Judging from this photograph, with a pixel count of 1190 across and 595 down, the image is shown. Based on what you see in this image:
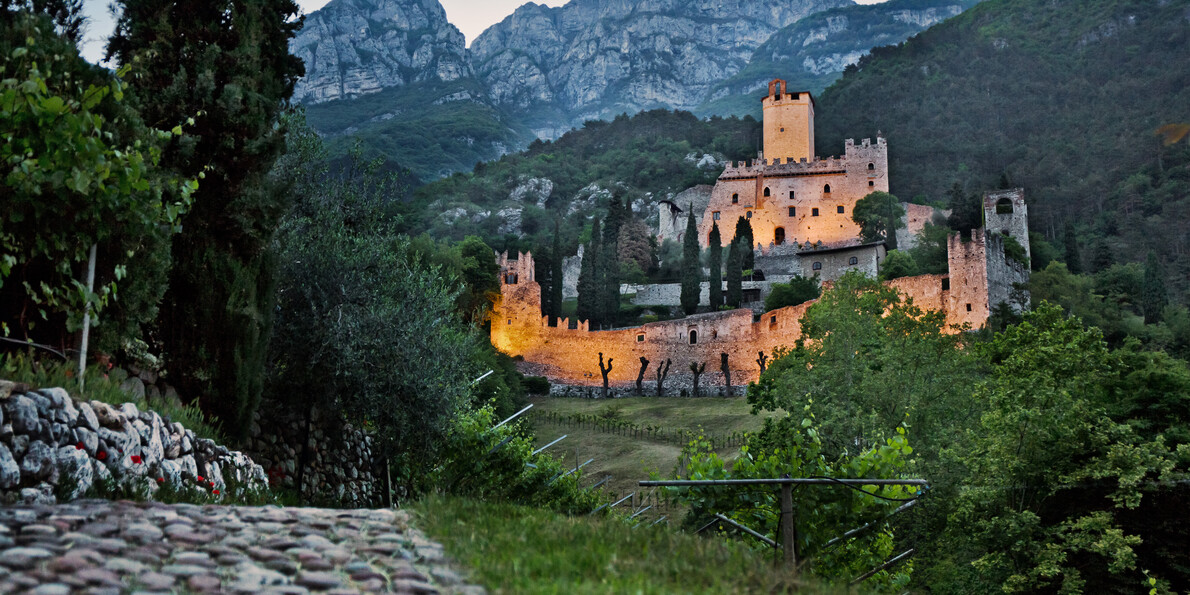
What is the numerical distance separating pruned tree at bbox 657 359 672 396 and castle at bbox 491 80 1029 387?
357 millimetres

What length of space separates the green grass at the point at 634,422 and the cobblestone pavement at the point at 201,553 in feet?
63.1

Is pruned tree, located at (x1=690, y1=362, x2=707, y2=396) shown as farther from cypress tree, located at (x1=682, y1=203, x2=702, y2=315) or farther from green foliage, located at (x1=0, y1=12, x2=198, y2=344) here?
green foliage, located at (x1=0, y1=12, x2=198, y2=344)

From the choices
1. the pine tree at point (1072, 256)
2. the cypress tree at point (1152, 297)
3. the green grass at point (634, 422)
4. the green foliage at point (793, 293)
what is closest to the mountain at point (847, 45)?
the pine tree at point (1072, 256)

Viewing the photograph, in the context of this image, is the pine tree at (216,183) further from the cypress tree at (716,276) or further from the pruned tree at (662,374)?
the cypress tree at (716,276)

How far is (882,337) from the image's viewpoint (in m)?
29.6

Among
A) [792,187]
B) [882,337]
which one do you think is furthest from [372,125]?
[882,337]

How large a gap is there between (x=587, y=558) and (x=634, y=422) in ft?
116

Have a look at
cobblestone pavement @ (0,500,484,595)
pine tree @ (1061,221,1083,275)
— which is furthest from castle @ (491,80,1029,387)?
cobblestone pavement @ (0,500,484,595)

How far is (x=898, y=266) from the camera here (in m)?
54.3

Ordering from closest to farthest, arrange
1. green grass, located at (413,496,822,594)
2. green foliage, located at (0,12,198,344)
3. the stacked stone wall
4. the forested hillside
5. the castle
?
green grass, located at (413,496,822,594) → green foliage, located at (0,12,198,344) → the stacked stone wall → the castle → the forested hillside

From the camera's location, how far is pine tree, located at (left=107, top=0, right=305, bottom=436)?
422 inches

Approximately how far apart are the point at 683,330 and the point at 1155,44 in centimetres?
8120

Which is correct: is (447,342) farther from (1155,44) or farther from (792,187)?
(1155,44)

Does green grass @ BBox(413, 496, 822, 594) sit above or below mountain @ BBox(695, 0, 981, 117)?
below
